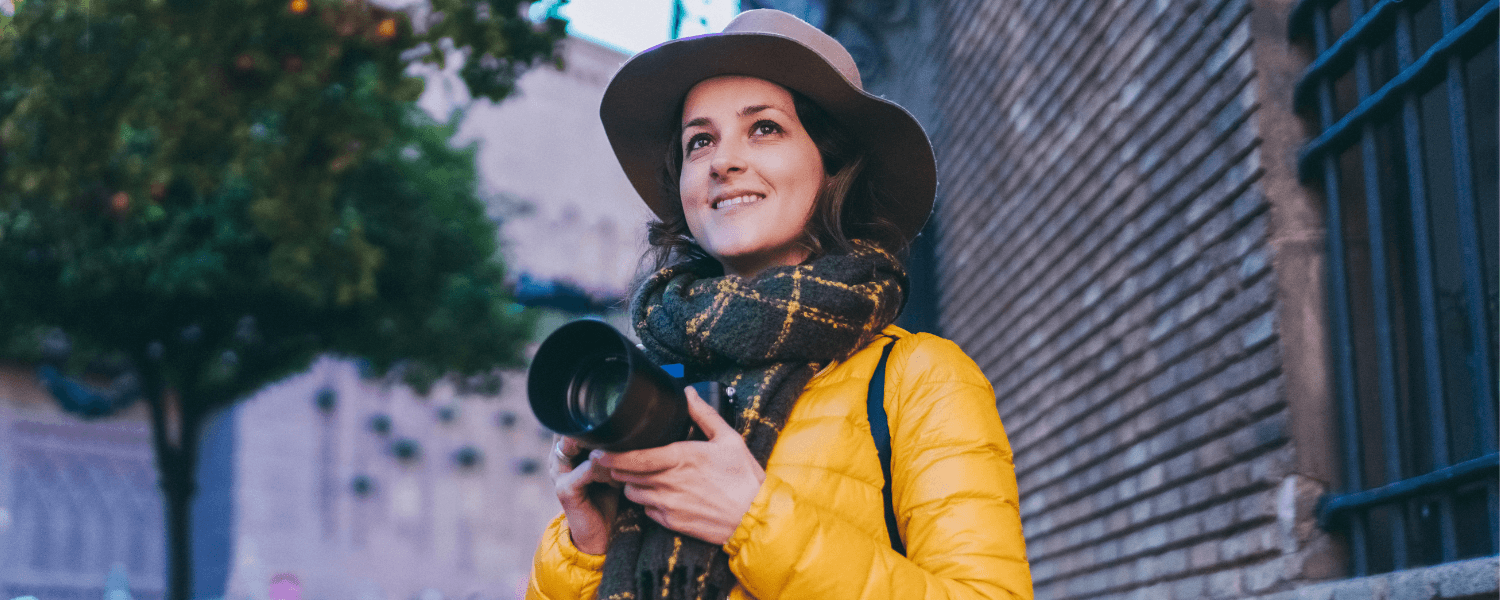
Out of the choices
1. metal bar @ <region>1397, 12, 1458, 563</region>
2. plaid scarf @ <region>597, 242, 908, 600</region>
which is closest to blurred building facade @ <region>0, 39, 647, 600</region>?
metal bar @ <region>1397, 12, 1458, 563</region>

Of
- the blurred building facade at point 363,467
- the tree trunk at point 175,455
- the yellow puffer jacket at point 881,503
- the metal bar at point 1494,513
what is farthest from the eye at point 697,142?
the blurred building facade at point 363,467

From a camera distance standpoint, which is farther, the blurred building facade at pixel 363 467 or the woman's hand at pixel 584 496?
the blurred building facade at pixel 363 467

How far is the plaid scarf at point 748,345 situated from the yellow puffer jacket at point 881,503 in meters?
0.05

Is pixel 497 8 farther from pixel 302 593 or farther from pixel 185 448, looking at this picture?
pixel 302 593

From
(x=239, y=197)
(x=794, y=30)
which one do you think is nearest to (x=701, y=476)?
(x=794, y=30)

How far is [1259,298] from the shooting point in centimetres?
346

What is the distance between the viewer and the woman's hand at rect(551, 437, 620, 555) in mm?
1711

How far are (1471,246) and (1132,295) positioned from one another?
1.71 meters

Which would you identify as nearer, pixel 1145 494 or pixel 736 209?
→ pixel 736 209

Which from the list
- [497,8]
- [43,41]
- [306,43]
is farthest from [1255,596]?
[43,41]

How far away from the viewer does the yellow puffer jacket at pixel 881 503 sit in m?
1.52

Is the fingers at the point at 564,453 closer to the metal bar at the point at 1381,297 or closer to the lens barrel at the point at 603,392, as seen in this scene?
the lens barrel at the point at 603,392

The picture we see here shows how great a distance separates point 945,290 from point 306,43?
3.72 meters

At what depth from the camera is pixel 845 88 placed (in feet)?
6.54
